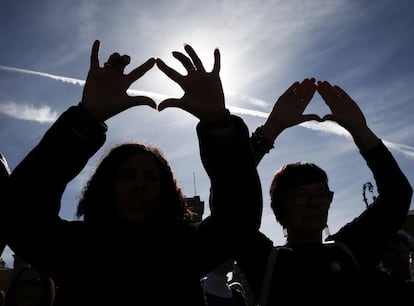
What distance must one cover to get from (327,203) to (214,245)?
1.40 meters

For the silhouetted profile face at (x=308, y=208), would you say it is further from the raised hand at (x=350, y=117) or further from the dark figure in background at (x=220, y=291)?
the dark figure in background at (x=220, y=291)

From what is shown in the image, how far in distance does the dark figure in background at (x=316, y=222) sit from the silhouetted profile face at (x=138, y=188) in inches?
29.8

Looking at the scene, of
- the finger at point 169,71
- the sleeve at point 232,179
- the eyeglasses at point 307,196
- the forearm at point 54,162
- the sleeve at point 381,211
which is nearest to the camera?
the forearm at point 54,162

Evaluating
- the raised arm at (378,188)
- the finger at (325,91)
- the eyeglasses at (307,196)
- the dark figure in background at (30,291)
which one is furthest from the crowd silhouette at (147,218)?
the dark figure in background at (30,291)

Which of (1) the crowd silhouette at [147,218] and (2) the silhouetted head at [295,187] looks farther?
(2) the silhouetted head at [295,187]

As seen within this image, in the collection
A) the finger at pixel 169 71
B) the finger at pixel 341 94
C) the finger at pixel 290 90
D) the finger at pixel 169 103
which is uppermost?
the finger at pixel 290 90

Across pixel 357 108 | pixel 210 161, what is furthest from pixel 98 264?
pixel 357 108

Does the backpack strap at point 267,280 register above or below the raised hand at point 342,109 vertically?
below

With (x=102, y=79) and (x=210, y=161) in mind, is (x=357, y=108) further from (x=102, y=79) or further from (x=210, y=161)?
(x=102, y=79)

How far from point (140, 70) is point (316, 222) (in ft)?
5.19

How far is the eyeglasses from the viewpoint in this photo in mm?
2737

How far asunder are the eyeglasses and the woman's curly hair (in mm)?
860

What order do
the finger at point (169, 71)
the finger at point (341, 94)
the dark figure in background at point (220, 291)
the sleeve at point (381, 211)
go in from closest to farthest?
the finger at point (169, 71)
the sleeve at point (381, 211)
the finger at point (341, 94)
the dark figure in background at point (220, 291)

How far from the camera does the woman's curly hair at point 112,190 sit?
196 cm
